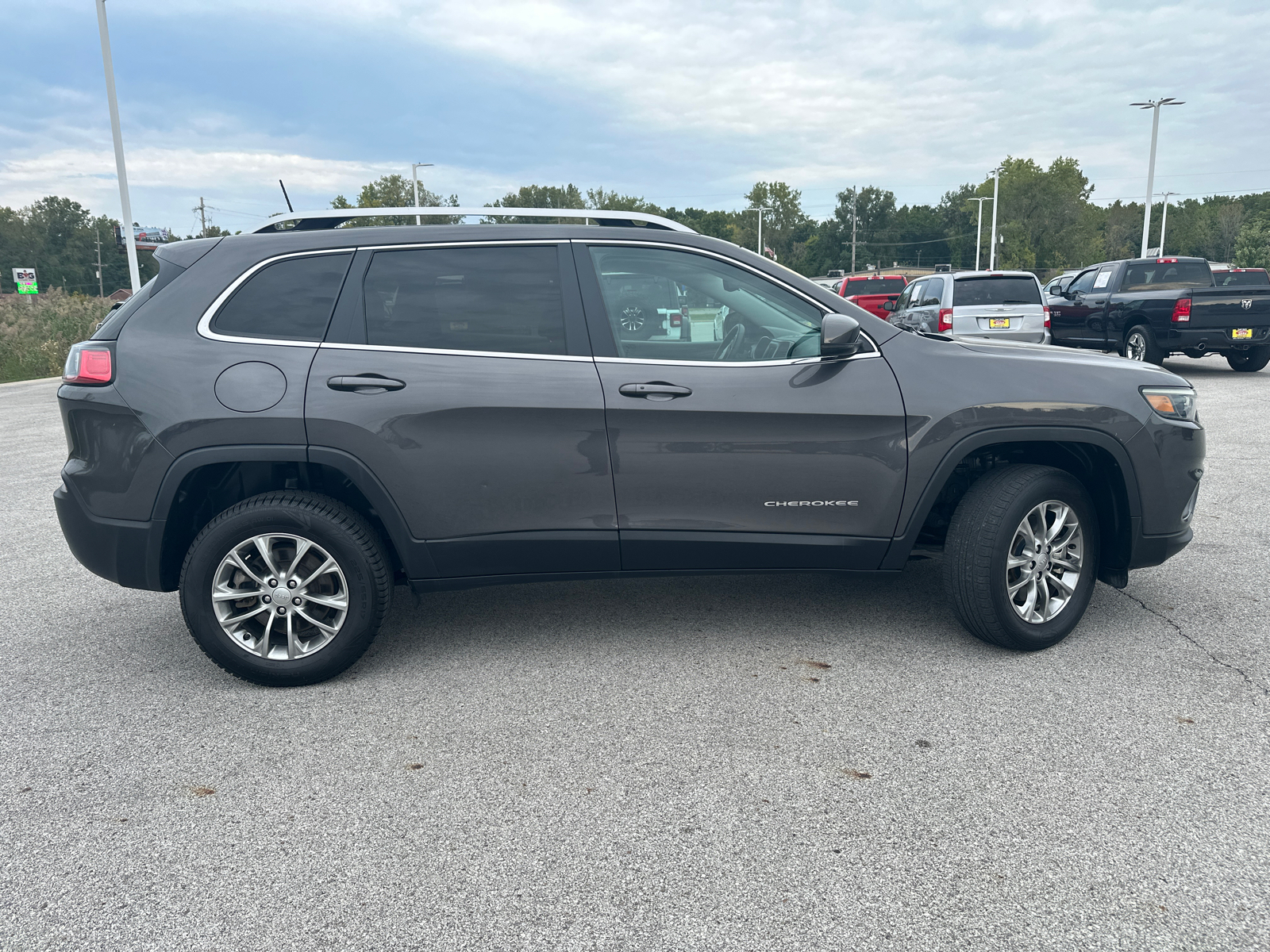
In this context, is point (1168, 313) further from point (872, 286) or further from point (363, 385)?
point (363, 385)

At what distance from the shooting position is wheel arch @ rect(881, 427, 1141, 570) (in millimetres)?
3809

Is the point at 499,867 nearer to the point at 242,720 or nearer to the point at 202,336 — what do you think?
the point at 242,720

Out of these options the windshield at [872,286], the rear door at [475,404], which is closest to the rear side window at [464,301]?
the rear door at [475,404]

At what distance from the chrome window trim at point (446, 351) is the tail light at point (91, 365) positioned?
0.83m

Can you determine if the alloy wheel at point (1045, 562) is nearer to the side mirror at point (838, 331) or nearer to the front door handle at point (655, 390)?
the side mirror at point (838, 331)

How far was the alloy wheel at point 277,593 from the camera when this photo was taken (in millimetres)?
3689

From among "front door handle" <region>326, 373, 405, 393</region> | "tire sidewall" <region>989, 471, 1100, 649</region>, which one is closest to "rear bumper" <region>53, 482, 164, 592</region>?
"front door handle" <region>326, 373, 405, 393</region>

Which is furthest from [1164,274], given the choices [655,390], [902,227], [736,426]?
[902,227]

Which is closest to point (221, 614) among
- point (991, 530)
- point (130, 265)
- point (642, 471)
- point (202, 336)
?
point (202, 336)

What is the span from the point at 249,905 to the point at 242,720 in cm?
123

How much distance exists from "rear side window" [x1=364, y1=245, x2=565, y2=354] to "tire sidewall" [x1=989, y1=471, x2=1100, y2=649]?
1985mm

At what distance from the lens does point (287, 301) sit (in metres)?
3.76

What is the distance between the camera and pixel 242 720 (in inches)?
139

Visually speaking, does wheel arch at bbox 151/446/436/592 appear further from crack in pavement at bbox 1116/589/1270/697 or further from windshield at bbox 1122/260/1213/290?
windshield at bbox 1122/260/1213/290
